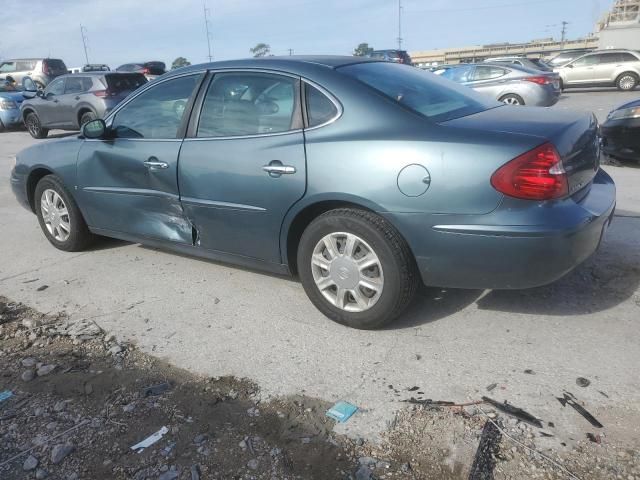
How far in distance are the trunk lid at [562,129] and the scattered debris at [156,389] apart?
204 centimetres

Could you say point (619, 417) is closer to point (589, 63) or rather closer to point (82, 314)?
point (82, 314)

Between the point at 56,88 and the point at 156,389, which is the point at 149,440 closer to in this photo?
the point at 156,389

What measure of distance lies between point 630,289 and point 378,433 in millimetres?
2222

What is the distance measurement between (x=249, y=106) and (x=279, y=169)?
592 millimetres

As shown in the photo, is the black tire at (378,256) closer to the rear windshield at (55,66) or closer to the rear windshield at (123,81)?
the rear windshield at (123,81)

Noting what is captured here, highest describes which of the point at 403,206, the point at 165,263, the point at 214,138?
the point at 214,138

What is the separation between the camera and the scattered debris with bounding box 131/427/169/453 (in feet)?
7.93

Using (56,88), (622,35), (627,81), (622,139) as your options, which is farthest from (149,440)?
(622,35)

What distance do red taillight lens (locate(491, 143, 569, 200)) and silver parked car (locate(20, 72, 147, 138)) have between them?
12213 millimetres

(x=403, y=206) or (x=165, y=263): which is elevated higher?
(x=403, y=206)

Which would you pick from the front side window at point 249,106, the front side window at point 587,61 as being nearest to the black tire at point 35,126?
the front side window at point 249,106

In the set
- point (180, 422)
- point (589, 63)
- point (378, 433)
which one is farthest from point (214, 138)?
point (589, 63)

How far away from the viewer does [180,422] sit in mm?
2576

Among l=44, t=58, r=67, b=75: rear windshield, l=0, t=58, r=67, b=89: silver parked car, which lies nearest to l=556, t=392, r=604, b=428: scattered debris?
l=0, t=58, r=67, b=89: silver parked car
